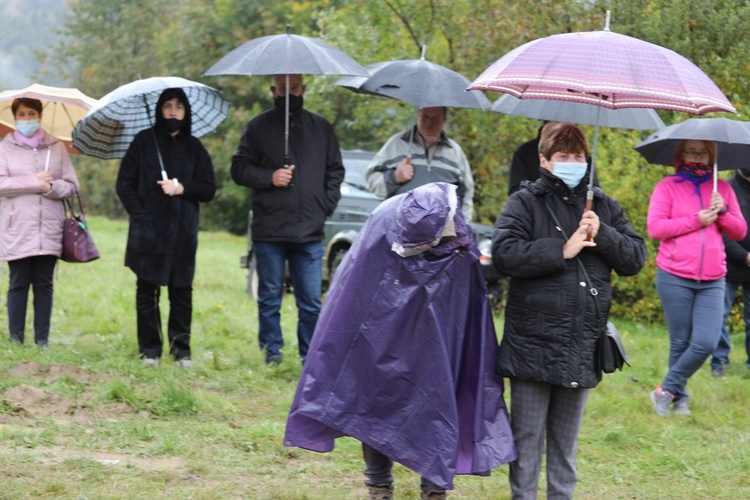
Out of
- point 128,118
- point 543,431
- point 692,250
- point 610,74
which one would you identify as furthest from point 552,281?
point 128,118

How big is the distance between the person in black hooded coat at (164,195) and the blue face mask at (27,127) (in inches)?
35.7

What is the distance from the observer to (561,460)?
4.73m

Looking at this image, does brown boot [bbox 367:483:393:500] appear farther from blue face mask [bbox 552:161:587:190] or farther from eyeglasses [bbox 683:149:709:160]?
eyeglasses [bbox 683:149:709:160]

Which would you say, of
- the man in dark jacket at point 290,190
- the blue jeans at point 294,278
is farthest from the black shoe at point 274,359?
the man in dark jacket at point 290,190

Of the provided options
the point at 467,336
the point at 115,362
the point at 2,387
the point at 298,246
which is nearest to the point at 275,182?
the point at 298,246

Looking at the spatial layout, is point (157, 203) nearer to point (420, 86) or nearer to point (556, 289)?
point (420, 86)

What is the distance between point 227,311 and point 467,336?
684 centimetres

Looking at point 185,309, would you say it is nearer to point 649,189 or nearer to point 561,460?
point 561,460

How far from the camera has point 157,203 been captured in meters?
7.39

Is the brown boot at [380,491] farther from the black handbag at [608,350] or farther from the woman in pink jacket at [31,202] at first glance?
the woman in pink jacket at [31,202]

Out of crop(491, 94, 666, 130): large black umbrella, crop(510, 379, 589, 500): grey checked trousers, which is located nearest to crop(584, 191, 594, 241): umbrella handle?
crop(510, 379, 589, 500): grey checked trousers

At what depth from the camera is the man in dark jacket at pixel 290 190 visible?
739 cm

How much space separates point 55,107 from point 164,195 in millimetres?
1767

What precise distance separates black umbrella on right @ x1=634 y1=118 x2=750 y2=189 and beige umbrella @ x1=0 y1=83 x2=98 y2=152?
4208mm
